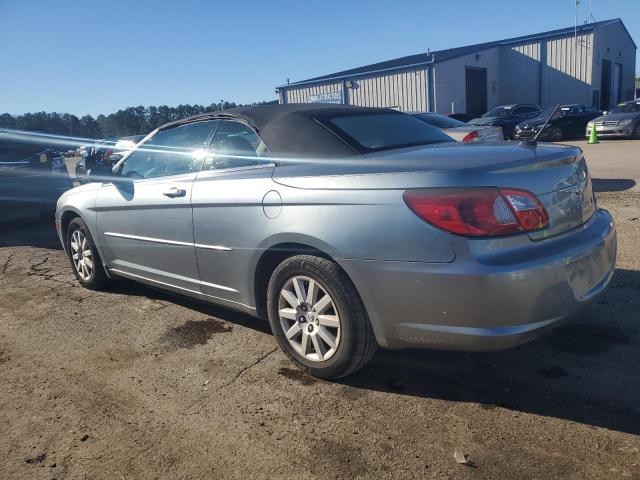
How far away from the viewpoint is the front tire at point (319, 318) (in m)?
2.88

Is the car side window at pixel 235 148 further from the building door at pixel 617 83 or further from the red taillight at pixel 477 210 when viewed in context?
the building door at pixel 617 83

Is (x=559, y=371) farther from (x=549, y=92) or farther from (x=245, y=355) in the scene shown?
(x=549, y=92)

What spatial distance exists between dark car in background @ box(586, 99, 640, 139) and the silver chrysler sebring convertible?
17137 mm

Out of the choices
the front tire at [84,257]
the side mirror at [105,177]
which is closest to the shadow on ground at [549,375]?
the side mirror at [105,177]

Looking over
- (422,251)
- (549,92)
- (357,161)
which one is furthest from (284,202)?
(549,92)

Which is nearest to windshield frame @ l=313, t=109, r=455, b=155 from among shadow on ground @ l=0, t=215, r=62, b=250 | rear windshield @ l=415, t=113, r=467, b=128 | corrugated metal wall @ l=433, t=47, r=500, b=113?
shadow on ground @ l=0, t=215, r=62, b=250

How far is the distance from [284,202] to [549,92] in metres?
33.3

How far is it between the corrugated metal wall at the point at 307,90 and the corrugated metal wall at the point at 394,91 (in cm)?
129

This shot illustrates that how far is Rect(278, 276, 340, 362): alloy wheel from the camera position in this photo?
3012mm

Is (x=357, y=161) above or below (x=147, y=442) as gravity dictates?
above

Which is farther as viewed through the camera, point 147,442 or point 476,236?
point 147,442

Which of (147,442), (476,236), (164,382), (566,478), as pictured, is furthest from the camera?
(164,382)

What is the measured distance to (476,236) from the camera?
8.11 feet

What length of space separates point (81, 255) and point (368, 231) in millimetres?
3546
